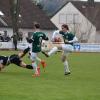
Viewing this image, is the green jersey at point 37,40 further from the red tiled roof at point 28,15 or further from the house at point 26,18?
the red tiled roof at point 28,15

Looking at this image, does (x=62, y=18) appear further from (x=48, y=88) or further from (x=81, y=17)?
(x=48, y=88)

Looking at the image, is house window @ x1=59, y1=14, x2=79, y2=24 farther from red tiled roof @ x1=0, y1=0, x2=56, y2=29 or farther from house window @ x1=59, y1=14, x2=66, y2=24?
red tiled roof @ x1=0, y1=0, x2=56, y2=29

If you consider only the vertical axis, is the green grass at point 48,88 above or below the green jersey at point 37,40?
below

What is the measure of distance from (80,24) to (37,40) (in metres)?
72.2

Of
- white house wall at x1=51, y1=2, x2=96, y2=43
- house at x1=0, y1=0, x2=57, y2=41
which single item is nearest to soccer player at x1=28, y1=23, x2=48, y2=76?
house at x1=0, y1=0, x2=57, y2=41

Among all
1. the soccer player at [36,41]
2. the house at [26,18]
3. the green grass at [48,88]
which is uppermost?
the house at [26,18]

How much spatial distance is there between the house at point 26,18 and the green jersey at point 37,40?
5453cm

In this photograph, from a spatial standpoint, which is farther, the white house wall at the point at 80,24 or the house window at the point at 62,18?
the house window at the point at 62,18

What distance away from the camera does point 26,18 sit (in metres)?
79.2

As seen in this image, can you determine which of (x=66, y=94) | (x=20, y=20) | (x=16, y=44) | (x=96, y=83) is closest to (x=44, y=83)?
(x=96, y=83)

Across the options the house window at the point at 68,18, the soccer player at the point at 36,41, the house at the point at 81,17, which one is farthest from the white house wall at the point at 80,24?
the soccer player at the point at 36,41

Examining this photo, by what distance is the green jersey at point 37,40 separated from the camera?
20188 millimetres

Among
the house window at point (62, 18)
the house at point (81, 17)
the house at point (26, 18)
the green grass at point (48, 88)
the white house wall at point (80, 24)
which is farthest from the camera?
the house window at point (62, 18)

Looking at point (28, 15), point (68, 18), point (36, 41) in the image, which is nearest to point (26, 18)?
point (28, 15)
